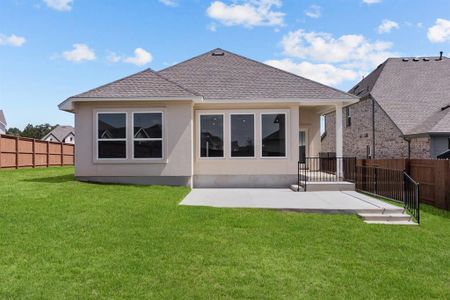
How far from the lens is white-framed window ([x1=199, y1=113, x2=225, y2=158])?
43.6 feet

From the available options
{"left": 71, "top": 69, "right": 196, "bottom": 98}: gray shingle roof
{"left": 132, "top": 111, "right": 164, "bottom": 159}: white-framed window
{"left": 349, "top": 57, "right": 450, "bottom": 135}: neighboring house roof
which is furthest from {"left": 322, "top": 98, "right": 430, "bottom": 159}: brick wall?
{"left": 132, "top": 111, "right": 164, "bottom": 159}: white-framed window

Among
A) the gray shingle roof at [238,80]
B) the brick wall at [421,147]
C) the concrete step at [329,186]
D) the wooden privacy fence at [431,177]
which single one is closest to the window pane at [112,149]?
the gray shingle roof at [238,80]

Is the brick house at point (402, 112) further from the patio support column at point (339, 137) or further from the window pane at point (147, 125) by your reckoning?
the window pane at point (147, 125)

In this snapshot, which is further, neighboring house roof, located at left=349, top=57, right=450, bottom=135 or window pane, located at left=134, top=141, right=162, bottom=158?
neighboring house roof, located at left=349, top=57, right=450, bottom=135

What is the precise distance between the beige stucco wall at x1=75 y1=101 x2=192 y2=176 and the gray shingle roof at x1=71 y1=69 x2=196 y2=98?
1.17ft

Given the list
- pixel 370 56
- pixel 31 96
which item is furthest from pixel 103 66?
pixel 370 56

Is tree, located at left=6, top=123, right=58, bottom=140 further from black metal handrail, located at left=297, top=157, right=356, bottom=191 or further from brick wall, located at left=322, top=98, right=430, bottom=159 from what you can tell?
black metal handrail, located at left=297, top=157, right=356, bottom=191

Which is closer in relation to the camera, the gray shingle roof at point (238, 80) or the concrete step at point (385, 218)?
the concrete step at point (385, 218)

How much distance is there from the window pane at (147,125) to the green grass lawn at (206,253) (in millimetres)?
4353

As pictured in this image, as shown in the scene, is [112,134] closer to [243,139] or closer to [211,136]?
[211,136]

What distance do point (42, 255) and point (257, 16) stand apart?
45.9 feet

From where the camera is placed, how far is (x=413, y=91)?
2283 centimetres

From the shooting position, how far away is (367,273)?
15.2 ft

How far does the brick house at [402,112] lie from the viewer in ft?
61.8
